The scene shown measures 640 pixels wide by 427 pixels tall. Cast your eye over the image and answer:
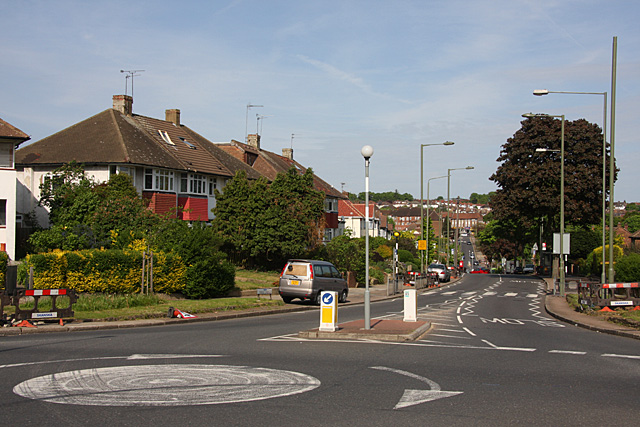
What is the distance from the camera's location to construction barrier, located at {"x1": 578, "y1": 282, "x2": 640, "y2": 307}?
73.3 ft

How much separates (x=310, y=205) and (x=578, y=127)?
86.8 ft

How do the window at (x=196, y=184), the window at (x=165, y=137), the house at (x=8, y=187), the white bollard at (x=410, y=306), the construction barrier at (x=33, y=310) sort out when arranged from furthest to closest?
the window at (x=165, y=137)
the window at (x=196, y=184)
the house at (x=8, y=187)
the white bollard at (x=410, y=306)
the construction barrier at (x=33, y=310)

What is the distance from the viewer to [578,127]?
52.9m

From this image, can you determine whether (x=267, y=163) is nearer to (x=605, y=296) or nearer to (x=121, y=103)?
(x=121, y=103)

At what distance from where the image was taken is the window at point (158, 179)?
137 feet

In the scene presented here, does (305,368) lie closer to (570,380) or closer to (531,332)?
(570,380)

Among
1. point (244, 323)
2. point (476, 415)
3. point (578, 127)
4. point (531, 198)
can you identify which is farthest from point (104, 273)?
point (578, 127)

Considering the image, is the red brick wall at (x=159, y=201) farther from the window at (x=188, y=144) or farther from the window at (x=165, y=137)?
the window at (x=188, y=144)

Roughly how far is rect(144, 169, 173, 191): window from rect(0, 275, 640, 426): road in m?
26.3

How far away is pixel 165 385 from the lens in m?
8.93

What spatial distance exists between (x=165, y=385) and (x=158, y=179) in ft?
114

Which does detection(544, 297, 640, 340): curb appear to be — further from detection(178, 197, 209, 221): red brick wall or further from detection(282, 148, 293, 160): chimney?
detection(282, 148, 293, 160): chimney

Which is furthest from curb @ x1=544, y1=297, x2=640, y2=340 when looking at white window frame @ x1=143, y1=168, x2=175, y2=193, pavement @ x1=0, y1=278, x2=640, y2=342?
white window frame @ x1=143, y1=168, x2=175, y2=193

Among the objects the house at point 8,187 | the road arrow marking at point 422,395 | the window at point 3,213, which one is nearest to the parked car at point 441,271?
the house at point 8,187
